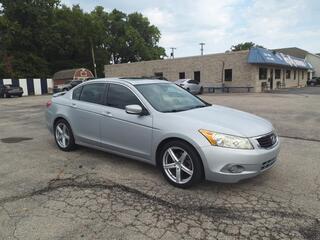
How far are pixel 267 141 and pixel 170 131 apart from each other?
4.42ft

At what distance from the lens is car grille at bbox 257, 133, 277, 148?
13.7ft

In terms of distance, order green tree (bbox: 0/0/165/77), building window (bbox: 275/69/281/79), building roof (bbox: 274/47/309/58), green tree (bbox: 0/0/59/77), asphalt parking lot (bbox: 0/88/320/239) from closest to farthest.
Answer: asphalt parking lot (bbox: 0/88/320/239), building window (bbox: 275/69/281/79), green tree (bbox: 0/0/59/77), green tree (bbox: 0/0/165/77), building roof (bbox: 274/47/309/58)

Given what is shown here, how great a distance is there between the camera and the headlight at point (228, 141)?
4.00m

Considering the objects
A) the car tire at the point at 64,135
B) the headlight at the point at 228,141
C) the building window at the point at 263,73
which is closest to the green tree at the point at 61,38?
the building window at the point at 263,73

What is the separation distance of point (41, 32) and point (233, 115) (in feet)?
168

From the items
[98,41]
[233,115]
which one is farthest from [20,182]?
[98,41]

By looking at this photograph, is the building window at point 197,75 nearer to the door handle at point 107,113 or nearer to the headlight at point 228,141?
the door handle at point 107,113

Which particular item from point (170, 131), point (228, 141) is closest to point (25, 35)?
point (170, 131)

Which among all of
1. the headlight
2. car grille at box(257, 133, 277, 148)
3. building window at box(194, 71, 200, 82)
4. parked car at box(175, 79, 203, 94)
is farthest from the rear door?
building window at box(194, 71, 200, 82)

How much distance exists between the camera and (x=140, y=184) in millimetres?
4555

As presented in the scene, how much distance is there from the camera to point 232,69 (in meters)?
30.8

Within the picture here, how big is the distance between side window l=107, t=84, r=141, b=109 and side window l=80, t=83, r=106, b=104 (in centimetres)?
24

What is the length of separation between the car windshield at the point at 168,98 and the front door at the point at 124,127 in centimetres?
22

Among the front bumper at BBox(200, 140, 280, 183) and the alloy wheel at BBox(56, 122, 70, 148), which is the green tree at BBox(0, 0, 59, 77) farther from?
the front bumper at BBox(200, 140, 280, 183)
